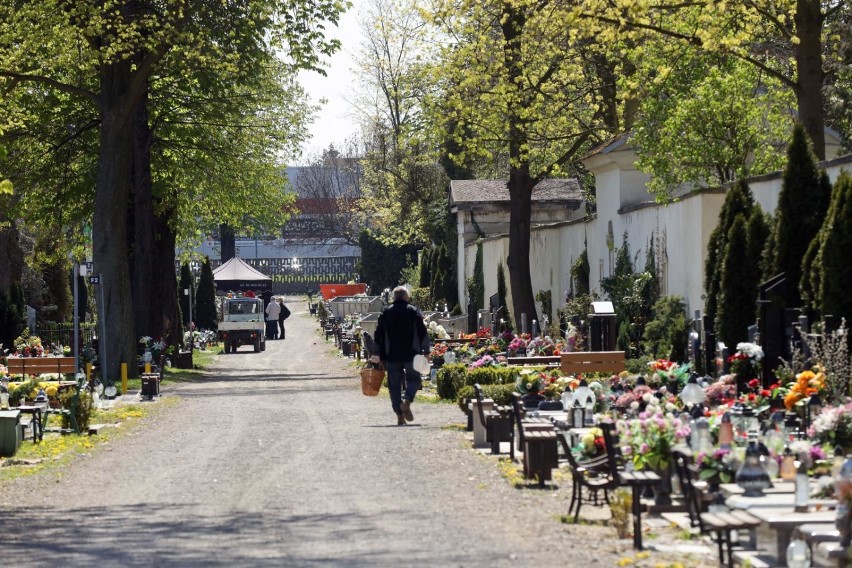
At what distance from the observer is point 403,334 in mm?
19625

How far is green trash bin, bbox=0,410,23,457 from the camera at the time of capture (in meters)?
16.8

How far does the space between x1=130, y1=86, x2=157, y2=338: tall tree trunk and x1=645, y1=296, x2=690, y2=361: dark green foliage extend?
1410cm

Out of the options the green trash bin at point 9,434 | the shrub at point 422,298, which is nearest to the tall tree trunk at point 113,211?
the green trash bin at point 9,434

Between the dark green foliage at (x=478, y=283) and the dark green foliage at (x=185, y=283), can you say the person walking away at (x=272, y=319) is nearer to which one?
the dark green foliage at (x=185, y=283)

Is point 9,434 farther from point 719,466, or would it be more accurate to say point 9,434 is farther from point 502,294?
point 502,294

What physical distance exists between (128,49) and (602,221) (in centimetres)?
1155

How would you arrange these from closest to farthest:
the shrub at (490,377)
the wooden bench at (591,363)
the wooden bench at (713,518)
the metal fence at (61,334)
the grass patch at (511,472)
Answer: the wooden bench at (713,518) < the grass patch at (511,472) < the wooden bench at (591,363) < the shrub at (490,377) < the metal fence at (61,334)

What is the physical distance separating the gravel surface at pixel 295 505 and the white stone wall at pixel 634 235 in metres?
6.51

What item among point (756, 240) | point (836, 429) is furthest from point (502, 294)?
point (836, 429)

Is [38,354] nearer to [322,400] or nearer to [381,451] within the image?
[322,400]

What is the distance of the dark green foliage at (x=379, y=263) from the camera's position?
8550 centimetres

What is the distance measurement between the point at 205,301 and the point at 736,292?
4594 cm

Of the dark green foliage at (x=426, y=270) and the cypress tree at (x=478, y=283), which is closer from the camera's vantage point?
the cypress tree at (x=478, y=283)

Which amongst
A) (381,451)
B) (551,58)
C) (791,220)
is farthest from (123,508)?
(551,58)
